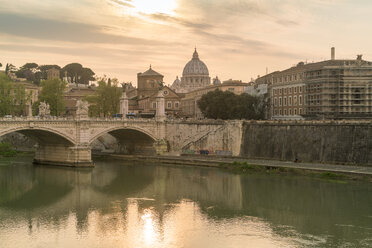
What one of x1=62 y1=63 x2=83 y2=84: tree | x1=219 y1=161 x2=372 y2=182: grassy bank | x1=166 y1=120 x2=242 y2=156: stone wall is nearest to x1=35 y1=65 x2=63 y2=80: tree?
x1=62 y1=63 x2=83 y2=84: tree

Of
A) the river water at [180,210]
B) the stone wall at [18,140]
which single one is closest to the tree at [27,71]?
the stone wall at [18,140]

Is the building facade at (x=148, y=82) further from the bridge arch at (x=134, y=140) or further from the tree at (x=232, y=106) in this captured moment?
the bridge arch at (x=134, y=140)

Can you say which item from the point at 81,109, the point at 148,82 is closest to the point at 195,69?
the point at 148,82

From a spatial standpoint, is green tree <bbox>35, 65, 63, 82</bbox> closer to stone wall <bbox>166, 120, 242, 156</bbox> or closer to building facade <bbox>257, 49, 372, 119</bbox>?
stone wall <bbox>166, 120, 242, 156</bbox>

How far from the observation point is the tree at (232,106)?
54625 mm

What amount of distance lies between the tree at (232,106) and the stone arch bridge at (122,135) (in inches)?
322

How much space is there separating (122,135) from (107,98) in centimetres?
1005

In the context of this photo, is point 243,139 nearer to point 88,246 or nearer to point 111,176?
point 111,176

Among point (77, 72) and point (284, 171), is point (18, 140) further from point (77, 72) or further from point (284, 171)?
point (77, 72)

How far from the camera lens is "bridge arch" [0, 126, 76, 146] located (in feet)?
124

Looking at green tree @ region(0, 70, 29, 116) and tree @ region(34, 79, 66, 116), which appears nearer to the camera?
green tree @ region(0, 70, 29, 116)

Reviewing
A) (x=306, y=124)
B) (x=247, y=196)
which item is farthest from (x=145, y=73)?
(x=247, y=196)

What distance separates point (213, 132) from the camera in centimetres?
4544

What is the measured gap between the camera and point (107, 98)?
5803 cm
